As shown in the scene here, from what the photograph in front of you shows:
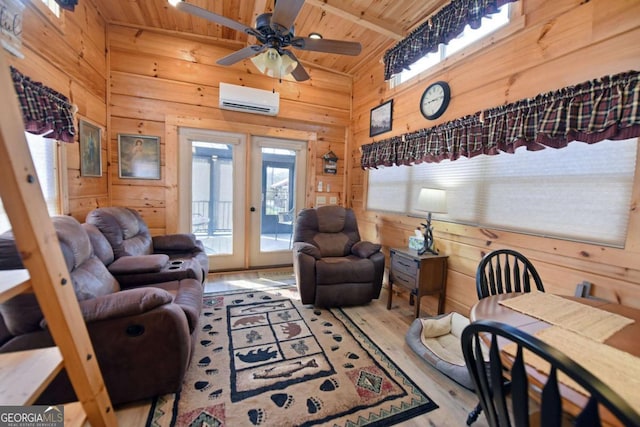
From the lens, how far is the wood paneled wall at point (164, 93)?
10.5ft

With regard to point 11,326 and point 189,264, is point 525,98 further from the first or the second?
point 11,326

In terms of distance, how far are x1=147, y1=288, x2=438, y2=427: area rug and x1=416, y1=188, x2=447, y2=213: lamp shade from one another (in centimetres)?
131

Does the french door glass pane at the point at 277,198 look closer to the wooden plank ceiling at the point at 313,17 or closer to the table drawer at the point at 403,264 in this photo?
the wooden plank ceiling at the point at 313,17

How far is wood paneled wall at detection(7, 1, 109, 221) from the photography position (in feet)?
6.12

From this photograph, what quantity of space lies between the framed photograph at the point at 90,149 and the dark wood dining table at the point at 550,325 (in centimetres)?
350

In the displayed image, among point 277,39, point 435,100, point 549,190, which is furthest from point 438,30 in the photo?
point 549,190

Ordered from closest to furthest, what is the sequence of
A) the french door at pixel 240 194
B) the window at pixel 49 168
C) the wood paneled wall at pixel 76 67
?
the wood paneled wall at pixel 76 67 → the window at pixel 49 168 → the french door at pixel 240 194

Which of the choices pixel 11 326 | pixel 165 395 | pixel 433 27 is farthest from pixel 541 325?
pixel 433 27

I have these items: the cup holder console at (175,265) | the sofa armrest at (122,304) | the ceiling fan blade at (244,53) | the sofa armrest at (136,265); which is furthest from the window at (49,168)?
the ceiling fan blade at (244,53)

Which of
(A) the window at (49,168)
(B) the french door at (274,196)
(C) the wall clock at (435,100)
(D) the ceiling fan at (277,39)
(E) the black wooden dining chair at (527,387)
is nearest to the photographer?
(E) the black wooden dining chair at (527,387)

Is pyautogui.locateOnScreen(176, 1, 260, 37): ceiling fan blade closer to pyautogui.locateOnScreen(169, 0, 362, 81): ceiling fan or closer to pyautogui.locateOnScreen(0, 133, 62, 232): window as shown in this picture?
pyautogui.locateOnScreen(169, 0, 362, 81): ceiling fan

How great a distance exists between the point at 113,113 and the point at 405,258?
3810 mm

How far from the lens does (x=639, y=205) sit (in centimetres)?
146

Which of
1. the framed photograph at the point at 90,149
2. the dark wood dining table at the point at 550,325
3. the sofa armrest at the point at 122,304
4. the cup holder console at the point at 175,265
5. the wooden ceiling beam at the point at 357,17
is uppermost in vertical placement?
the wooden ceiling beam at the point at 357,17
